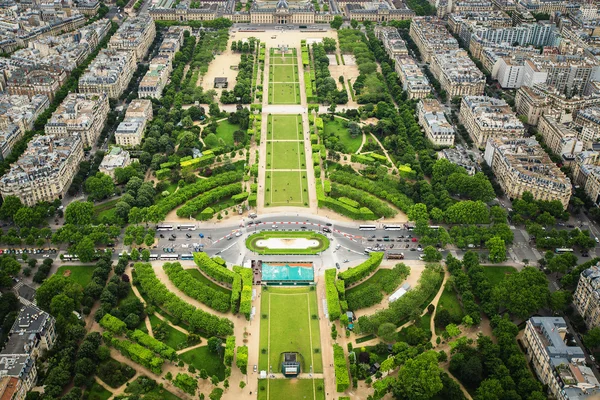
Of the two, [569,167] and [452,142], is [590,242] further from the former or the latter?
[452,142]

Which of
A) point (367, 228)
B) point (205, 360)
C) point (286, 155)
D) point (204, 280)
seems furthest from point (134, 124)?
point (205, 360)

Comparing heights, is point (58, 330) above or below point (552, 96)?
below

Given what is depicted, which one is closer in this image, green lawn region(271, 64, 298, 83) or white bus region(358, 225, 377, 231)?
white bus region(358, 225, 377, 231)

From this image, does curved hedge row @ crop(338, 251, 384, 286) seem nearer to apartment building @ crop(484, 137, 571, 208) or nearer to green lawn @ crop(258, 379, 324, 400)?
green lawn @ crop(258, 379, 324, 400)

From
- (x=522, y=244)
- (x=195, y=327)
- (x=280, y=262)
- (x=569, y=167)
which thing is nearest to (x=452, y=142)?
(x=569, y=167)

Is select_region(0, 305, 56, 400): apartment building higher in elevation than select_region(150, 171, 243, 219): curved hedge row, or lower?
lower

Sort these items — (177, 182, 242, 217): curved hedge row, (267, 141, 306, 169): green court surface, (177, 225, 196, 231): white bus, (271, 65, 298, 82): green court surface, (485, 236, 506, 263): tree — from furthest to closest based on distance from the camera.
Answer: (271, 65, 298, 82): green court surface, (267, 141, 306, 169): green court surface, (177, 182, 242, 217): curved hedge row, (177, 225, 196, 231): white bus, (485, 236, 506, 263): tree

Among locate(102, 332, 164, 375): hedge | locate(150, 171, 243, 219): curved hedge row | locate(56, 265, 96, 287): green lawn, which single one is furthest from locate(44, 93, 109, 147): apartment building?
locate(102, 332, 164, 375): hedge
